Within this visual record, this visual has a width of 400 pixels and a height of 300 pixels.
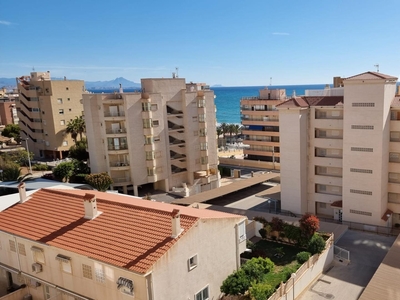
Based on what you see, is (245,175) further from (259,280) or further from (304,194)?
(259,280)

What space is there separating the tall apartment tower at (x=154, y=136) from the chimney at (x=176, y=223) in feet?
106

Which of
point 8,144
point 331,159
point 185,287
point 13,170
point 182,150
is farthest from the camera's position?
point 8,144

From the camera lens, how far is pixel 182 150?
56656 mm

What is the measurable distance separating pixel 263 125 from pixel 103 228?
5869 centimetres

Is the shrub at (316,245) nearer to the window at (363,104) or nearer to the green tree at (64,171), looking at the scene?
the window at (363,104)

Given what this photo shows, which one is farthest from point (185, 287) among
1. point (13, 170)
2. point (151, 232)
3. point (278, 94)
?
point (278, 94)

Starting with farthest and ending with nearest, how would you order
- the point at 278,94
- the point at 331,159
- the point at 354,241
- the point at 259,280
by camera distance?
the point at 278,94
the point at 331,159
the point at 354,241
the point at 259,280

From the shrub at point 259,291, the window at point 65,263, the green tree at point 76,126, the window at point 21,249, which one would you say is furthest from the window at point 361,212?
the green tree at point 76,126

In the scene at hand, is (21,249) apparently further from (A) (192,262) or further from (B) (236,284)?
(B) (236,284)

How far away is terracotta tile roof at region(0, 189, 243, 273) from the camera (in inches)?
762

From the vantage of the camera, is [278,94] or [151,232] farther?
[278,94]

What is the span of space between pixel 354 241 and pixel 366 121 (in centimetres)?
1221

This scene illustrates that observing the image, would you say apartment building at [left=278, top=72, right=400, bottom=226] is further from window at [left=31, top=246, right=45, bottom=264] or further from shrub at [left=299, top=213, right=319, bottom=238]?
window at [left=31, top=246, right=45, bottom=264]

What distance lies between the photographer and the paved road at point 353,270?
26.8 m
